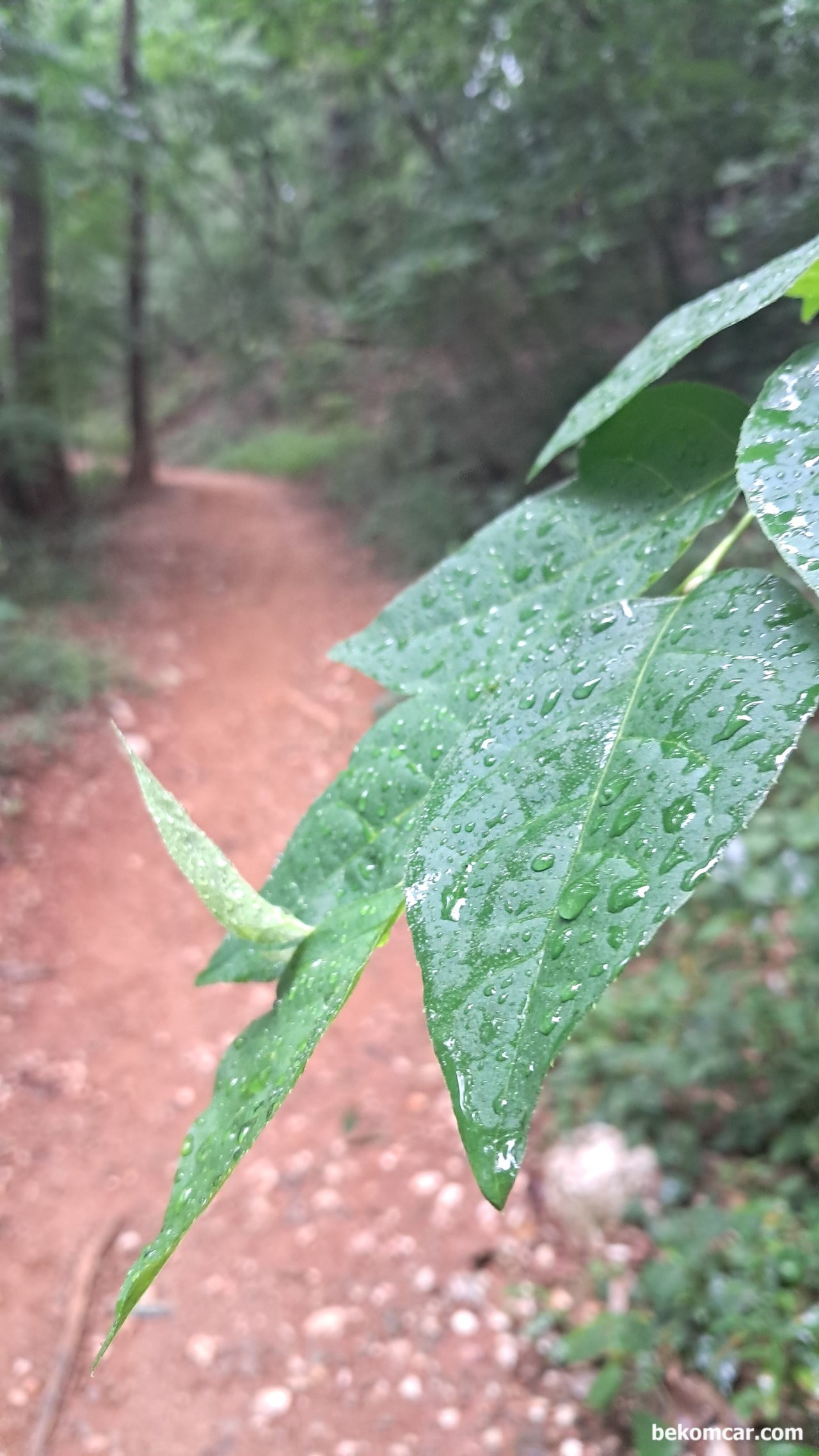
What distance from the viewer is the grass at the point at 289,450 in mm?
11617

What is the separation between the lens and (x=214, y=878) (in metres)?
0.50

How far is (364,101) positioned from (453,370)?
2.70 meters

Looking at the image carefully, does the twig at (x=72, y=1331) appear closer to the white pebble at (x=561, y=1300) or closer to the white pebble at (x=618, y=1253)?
the white pebble at (x=561, y=1300)

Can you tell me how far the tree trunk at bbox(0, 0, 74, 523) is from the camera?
285 inches

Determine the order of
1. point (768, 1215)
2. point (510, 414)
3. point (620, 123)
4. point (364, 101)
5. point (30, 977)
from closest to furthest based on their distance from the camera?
point (768, 1215) → point (30, 977) → point (620, 123) → point (510, 414) → point (364, 101)

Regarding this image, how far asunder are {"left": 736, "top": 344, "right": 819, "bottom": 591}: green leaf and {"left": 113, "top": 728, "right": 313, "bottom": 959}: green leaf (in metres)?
0.35

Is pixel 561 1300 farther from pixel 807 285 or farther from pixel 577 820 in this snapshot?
pixel 807 285

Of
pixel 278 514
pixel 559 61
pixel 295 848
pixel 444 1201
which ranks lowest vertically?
pixel 444 1201

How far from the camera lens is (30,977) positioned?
3623 mm

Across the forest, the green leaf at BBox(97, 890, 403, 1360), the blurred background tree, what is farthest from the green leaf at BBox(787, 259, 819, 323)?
the blurred background tree

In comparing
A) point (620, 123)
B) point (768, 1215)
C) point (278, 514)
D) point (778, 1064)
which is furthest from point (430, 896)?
point (278, 514)

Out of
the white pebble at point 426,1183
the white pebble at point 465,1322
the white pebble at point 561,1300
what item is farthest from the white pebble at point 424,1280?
the white pebble at point 561,1300

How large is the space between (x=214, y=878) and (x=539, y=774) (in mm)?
207

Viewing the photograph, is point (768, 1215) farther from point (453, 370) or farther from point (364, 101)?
point (364, 101)
